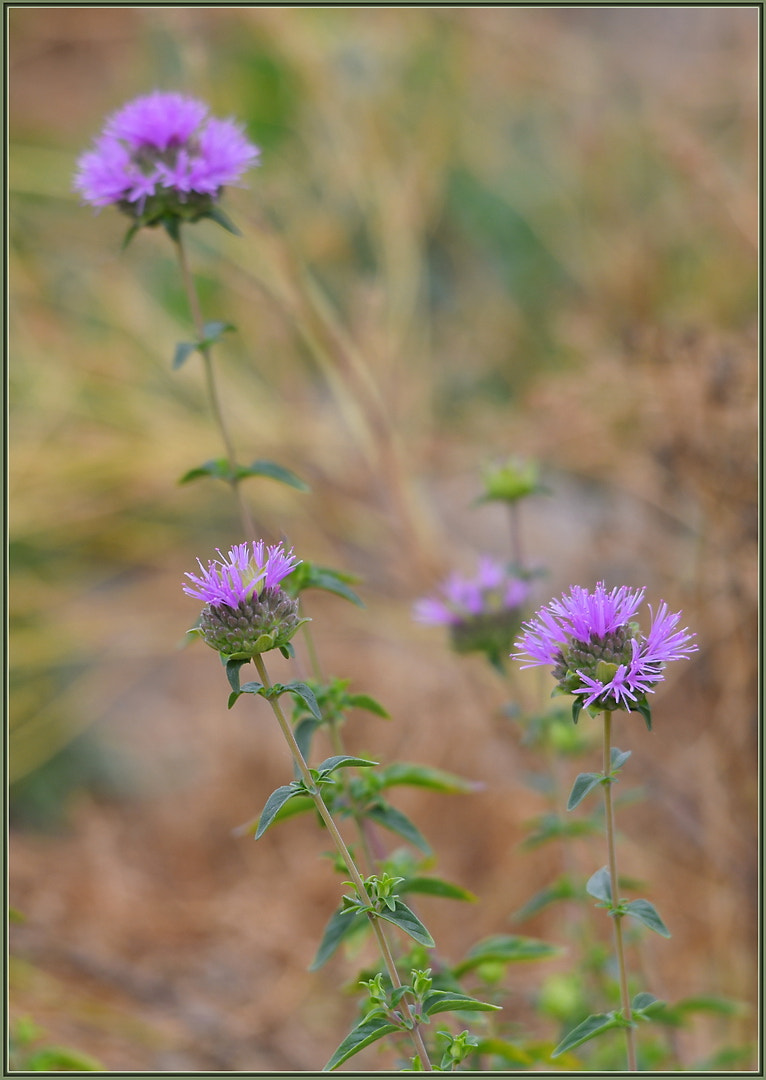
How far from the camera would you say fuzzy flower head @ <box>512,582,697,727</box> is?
0.62 metres

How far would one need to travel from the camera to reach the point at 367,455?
6.40 ft

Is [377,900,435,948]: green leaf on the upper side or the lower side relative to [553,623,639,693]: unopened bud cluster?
lower

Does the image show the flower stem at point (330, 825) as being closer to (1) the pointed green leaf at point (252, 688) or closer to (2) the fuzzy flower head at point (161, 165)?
(1) the pointed green leaf at point (252, 688)

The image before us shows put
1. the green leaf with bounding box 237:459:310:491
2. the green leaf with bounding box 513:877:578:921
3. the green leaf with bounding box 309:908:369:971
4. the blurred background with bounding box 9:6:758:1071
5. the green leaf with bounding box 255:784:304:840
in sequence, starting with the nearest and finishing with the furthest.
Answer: the green leaf with bounding box 255:784:304:840 → the green leaf with bounding box 309:908:369:971 → the green leaf with bounding box 237:459:310:491 → the green leaf with bounding box 513:877:578:921 → the blurred background with bounding box 9:6:758:1071

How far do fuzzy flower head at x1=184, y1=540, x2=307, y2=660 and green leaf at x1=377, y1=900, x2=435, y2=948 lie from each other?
18 cm

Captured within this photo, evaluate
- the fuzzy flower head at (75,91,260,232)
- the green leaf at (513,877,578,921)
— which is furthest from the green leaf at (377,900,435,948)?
the fuzzy flower head at (75,91,260,232)

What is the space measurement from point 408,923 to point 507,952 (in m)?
0.22

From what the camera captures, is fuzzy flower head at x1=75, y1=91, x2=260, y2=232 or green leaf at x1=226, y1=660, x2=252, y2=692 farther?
fuzzy flower head at x1=75, y1=91, x2=260, y2=232

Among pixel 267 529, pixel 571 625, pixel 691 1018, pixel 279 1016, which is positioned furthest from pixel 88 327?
pixel 571 625

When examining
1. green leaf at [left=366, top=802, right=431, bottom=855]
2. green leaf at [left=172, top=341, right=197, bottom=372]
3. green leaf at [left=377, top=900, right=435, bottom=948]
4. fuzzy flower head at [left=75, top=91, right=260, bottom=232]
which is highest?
fuzzy flower head at [left=75, top=91, right=260, bottom=232]

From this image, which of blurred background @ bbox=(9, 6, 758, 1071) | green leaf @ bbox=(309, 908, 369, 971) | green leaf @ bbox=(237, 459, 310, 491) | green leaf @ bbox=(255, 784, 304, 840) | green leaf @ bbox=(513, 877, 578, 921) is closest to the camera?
green leaf @ bbox=(255, 784, 304, 840)

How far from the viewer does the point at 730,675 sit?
1.42 meters

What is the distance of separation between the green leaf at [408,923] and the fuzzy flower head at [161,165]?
56 cm

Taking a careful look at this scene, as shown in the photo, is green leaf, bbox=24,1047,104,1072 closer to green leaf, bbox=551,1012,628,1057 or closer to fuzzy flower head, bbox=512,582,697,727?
green leaf, bbox=551,1012,628,1057
